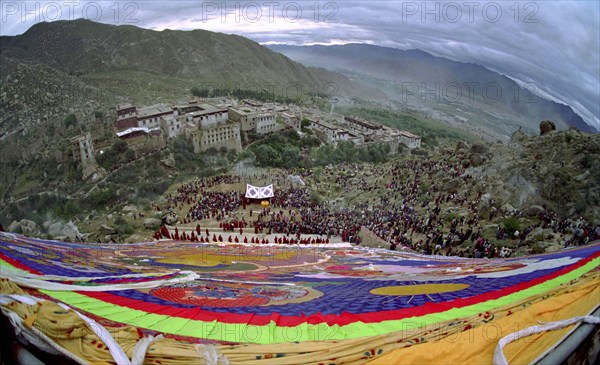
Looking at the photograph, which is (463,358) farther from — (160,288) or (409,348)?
(160,288)

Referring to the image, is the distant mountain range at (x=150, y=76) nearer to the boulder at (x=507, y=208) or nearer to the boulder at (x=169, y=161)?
the boulder at (x=169, y=161)

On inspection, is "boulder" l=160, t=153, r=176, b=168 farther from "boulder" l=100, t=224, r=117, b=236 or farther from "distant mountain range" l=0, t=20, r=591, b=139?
"distant mountain range" l=0, t=20, r=591, b=139

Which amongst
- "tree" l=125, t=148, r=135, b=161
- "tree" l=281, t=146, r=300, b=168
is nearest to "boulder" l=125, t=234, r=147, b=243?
"tree" l=125, t=148, r=135, b=161

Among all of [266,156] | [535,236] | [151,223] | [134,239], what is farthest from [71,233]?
[266,156]

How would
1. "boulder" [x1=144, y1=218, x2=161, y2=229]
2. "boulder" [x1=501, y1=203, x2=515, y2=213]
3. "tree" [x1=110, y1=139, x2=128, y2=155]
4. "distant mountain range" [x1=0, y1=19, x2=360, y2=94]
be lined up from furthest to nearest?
"distant mountain range" [x1=0, y1=19, x2=360, y2=94], "tree" [x1=110, y1=139, x2=128, y2=155], "boulder" [x1=144, y1=218, x2=161, y2=229], "boulder" [x1=501, y1=203, x2=515, y2=213]

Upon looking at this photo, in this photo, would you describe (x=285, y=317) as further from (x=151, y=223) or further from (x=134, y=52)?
(x=134, y=52)
